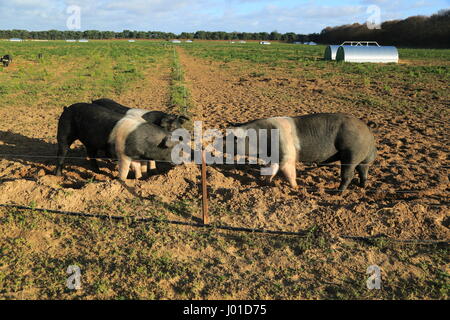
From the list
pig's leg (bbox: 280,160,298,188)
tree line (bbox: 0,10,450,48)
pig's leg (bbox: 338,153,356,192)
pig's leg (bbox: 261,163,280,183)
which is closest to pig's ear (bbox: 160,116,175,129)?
pig's leg (bbox: 261,163,280,183)

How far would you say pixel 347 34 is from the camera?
280 ft

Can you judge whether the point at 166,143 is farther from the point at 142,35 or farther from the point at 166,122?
the point at 142,35

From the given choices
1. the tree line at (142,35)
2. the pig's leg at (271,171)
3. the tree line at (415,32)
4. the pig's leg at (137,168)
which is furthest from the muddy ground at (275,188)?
the tree line at (142,35)

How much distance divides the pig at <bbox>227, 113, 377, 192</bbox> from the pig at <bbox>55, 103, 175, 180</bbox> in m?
1.71

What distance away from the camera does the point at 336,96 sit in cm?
1432

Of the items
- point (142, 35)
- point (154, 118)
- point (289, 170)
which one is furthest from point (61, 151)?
point (142, 35)

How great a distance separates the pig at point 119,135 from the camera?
226 inches

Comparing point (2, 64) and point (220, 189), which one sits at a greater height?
point (2, 64)

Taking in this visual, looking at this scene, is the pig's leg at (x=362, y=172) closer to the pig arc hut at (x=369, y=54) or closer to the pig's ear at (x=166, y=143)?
the pig's ear at (x=166, y=143)

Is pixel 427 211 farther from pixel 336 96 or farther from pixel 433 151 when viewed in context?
pixel 336 96

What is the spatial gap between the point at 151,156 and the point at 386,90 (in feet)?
43.6

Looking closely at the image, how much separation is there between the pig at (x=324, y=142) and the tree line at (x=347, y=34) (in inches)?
2576

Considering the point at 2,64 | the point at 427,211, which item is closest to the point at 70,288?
the point at 427,211
